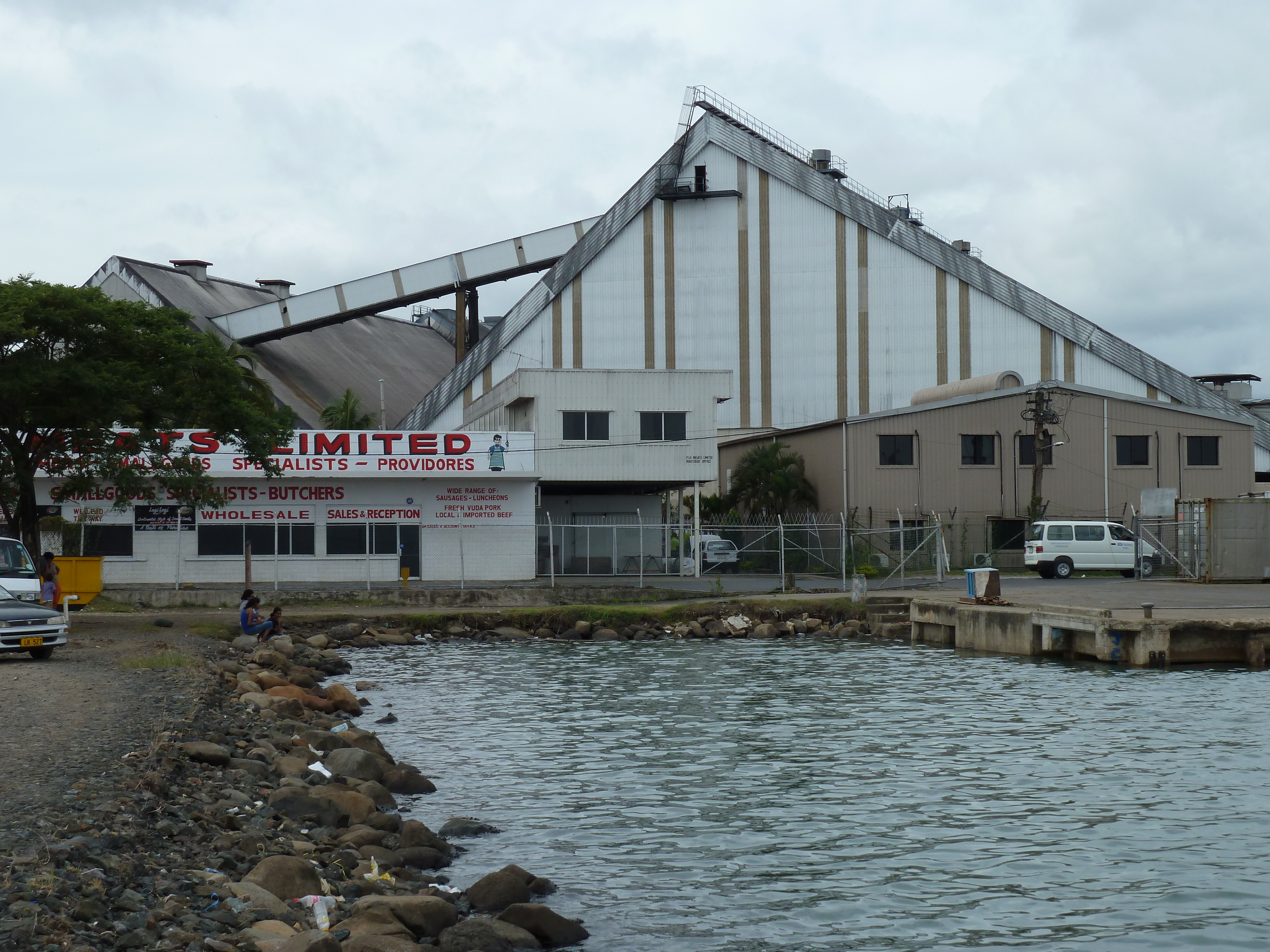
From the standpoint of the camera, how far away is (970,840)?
1270cm

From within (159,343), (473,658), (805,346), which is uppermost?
(805,346)

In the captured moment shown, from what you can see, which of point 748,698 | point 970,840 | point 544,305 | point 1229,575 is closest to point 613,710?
point 748,698

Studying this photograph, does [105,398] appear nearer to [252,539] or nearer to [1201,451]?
[252,539]

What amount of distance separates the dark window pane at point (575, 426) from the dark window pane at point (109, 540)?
15.7 metres

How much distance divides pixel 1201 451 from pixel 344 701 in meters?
43.6

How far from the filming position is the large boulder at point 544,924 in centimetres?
988

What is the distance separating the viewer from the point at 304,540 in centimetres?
4538

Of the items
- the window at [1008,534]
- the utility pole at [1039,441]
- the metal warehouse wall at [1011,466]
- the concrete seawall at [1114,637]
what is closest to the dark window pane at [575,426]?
the metal warehouse wall at [1011,466]

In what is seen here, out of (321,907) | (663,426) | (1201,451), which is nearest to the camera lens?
(321,907)

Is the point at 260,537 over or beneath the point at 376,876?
over

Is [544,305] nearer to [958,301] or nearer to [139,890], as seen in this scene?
[958,301]

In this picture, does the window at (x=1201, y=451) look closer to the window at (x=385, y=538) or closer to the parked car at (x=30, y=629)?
the window at (x=385, y=538)

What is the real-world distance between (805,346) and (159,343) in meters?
44.6

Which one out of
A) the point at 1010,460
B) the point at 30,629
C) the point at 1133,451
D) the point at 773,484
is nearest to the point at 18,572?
the point at 30,629
